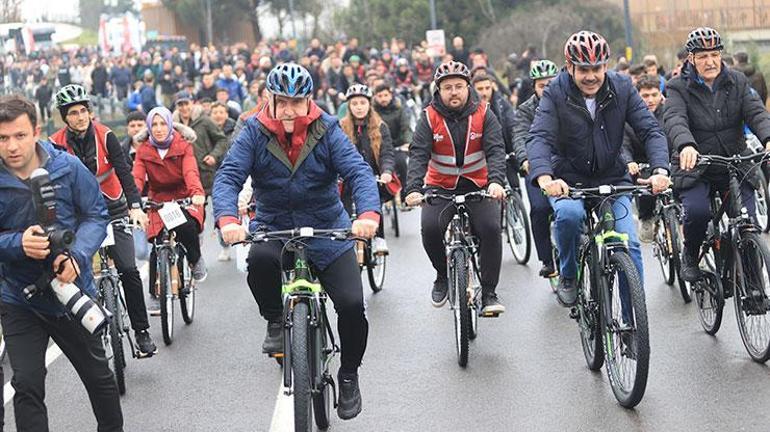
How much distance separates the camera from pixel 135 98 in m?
32.3

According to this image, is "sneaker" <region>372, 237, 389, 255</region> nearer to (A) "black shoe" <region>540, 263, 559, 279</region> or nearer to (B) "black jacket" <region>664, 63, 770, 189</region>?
(A) "black shoe" <region>540, 263, 559, 279</region>

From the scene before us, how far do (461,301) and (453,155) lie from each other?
1.35m

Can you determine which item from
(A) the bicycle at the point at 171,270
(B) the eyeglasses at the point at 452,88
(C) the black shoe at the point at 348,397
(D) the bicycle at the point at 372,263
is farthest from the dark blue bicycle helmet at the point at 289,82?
(D) the bicycle at the point at 372,263

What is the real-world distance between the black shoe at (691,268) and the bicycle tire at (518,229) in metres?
3.88

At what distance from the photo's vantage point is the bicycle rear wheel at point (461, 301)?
870 centimetres

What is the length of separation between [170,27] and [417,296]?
71001 millimetres

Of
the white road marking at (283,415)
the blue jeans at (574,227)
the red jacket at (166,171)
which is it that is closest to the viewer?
the white road marking at (283,415)

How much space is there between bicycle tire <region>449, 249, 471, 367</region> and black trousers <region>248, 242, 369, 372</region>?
5.53ft

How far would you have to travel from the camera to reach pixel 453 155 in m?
9.72

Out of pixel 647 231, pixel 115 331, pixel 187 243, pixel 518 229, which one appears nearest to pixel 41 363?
pixel 115 331

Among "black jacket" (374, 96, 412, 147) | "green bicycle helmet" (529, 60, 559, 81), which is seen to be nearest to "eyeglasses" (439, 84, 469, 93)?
"green bicycle helmet" (529, 60, 559, 81)

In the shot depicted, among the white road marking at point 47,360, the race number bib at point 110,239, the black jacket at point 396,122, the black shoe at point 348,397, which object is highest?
the black jacket at point 396,122

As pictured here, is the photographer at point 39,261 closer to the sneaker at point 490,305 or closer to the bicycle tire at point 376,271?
the sneaker at point 490,305

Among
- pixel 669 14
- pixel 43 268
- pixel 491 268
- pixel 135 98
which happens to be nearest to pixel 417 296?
pixel 491 268
